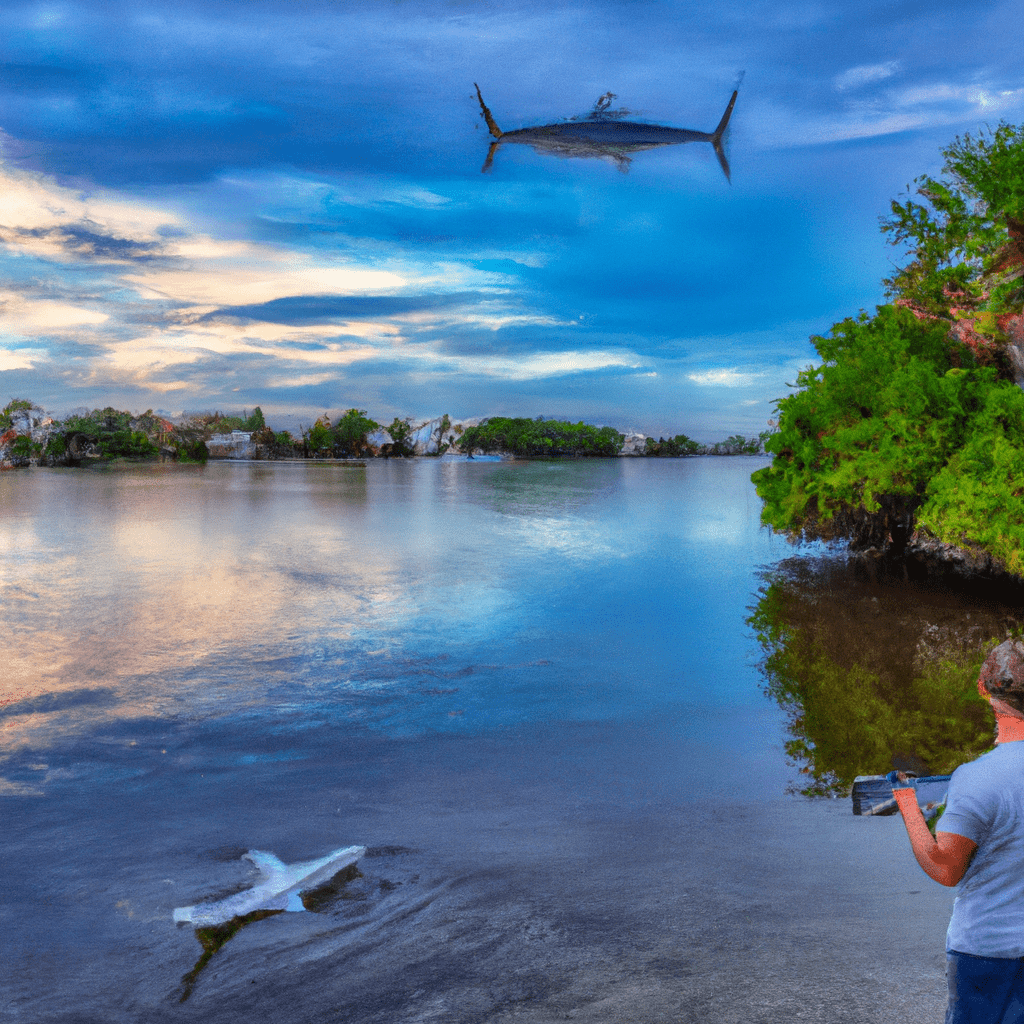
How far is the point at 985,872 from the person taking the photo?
2.95m

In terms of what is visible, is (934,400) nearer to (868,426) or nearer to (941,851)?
(868,426)

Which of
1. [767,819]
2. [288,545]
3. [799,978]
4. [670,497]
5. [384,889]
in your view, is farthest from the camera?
[670,497]

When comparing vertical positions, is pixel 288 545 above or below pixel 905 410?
below

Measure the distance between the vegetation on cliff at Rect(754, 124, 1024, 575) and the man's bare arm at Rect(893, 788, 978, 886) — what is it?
18.0 m

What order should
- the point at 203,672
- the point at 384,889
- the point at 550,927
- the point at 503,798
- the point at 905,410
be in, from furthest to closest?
the point at 905,410, the point at 203,672, the point at 503,798, the point at 384,889, the point at 550,927

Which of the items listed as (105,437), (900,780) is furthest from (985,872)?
(105,437)

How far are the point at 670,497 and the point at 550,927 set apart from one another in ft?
207

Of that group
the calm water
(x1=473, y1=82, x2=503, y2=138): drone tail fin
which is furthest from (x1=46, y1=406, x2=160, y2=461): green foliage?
(x1=473, y1=82, x2=503, y2=138): drone tail fin

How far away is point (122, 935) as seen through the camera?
6055mm

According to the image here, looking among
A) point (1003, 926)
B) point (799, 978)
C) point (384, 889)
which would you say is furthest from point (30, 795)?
point (1003, 926)

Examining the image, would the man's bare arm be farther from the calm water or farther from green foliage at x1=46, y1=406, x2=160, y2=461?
green foliage at x1=46, y1=406, x2=160, y2=461

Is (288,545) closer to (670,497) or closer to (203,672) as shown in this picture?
(203,672)

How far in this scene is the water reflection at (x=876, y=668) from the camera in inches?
400

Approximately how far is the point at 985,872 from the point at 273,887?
5.74 metres
